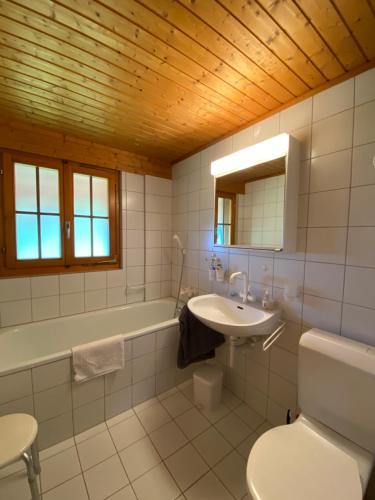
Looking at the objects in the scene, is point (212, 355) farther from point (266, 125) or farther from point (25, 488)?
point (266, 125)

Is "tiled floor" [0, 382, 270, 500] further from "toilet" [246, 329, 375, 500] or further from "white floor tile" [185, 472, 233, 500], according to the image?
"toilet" [246, 329, 375, 500]

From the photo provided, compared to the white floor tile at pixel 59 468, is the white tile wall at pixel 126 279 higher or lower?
higher

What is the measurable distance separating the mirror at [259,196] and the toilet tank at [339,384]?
22.7 inches

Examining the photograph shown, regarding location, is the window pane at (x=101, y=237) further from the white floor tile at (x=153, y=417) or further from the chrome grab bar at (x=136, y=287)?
the white floor tile at (x=153, y=417)

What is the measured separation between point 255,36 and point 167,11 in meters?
0.39

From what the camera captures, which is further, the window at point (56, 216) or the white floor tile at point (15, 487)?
the window at point (56, 216)

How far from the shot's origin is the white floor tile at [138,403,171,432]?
157cm

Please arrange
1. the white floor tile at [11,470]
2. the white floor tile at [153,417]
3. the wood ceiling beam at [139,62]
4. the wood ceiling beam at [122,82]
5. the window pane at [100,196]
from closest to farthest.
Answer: the wood ceiling beam at [139,62] → the wood ceiling beam at [122,82] → the white floor tile at [11,470] → the white floor tile at [153,417] → the window pane at [100,196]

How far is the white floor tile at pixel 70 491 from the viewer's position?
1.12 meters

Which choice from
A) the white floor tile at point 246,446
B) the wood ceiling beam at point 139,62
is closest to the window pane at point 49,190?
the wood ceiling beam at point 139,62

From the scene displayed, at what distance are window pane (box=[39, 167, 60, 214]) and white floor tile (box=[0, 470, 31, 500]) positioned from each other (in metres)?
1.83

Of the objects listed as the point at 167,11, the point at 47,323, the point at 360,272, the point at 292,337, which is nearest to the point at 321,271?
the point at 360,272

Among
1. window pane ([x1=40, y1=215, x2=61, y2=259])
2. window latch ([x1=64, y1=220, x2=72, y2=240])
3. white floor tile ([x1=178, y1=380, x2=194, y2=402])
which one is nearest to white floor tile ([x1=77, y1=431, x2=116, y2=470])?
white floor tile ([x1=178, y1=380, x2=194, y2=402])

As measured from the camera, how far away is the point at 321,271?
1.28 metres
